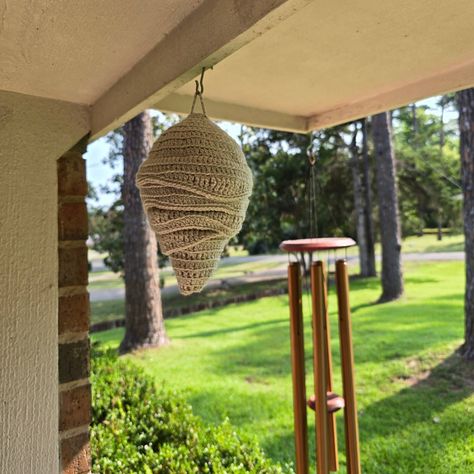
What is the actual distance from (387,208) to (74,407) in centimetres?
605

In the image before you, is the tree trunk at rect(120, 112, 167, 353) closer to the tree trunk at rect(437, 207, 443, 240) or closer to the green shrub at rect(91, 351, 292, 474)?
the green shrub at rect(91, 351, 292, 474)

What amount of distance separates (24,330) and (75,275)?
0.17 m

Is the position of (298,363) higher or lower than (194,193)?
lower

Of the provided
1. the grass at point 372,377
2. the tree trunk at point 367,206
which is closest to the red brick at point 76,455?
the grass at point 372,377

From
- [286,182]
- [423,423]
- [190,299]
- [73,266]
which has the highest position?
[286,182]

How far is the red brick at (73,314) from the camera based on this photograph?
104 centimetres

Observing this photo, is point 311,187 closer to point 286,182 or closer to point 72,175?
point 72,175

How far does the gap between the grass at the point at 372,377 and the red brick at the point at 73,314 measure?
1.43 meters

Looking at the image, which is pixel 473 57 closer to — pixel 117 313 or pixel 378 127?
pixel 378 127

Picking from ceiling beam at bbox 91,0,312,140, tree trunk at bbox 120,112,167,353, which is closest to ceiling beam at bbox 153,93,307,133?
ceiling beam at bbox 91,0,312,140

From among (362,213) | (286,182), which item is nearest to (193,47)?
(286,182)

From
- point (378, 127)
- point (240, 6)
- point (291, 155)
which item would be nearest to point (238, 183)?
point (240, 6)

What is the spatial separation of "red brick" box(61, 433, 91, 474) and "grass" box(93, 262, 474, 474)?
1345 mm

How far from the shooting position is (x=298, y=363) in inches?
53.3
